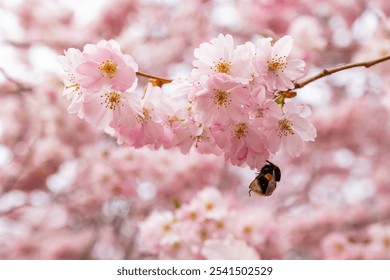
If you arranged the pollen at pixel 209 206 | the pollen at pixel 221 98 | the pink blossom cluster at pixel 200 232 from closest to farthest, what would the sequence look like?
the pollen at pixel 221 98, the pink blossom cluster at pixel 200 232, the pollen at pixel 209 206

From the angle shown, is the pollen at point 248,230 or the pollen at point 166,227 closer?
the pollen at point 166,227

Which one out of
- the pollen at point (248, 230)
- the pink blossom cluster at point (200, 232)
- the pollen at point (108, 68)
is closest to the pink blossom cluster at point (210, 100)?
the pollen at point (108, 68)

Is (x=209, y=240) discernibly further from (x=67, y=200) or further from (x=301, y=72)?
(x=67, y=200)

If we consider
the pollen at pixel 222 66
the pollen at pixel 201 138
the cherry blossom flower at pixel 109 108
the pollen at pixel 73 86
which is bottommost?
the pollen at pixel 201 138

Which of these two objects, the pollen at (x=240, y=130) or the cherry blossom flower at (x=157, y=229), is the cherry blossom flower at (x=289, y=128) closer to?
the pollen at (x=240, y=130)

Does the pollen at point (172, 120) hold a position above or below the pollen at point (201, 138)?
above

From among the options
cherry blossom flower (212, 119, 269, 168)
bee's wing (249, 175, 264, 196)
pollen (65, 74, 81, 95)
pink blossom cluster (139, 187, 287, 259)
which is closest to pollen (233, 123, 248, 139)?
cherry blossom flower (212, 119, 269, 168)

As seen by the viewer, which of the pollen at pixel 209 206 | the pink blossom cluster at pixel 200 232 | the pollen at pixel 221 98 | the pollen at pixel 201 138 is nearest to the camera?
the pollen at pixel 221 98
